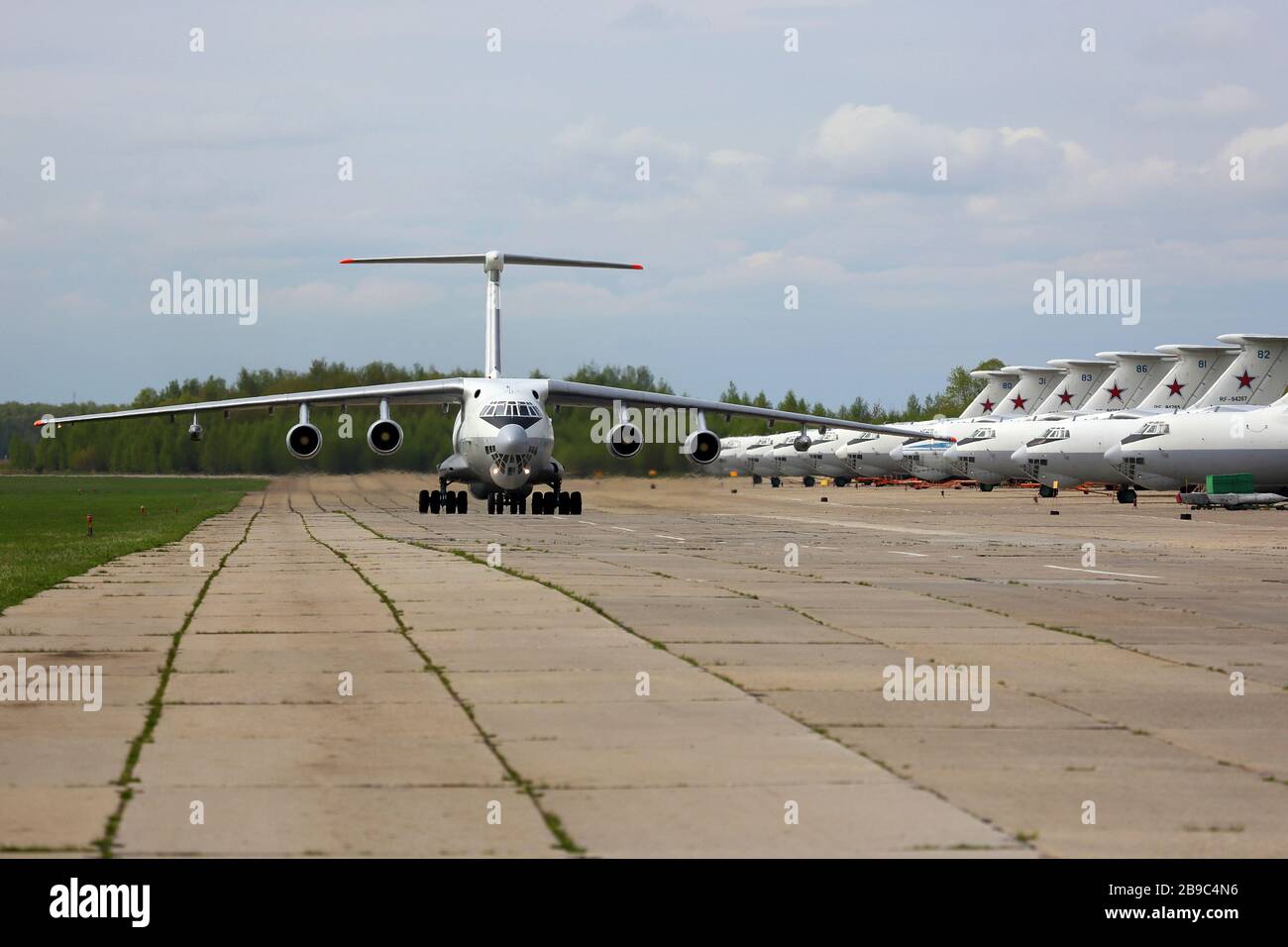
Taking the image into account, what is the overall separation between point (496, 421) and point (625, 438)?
4557 mm

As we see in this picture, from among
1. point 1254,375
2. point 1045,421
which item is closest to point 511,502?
point 1254,375

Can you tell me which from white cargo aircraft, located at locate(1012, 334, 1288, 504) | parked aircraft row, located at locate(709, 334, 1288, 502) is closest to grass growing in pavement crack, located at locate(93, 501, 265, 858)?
parked aircraft row, located at locate(709, 334, 1288, 502)

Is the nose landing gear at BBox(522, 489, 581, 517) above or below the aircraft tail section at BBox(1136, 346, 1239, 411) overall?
below

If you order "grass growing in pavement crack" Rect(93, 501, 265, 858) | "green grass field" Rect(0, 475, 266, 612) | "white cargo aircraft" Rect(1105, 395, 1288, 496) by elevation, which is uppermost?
"white cargo aircraft" Rect(1105, 395, 1288, 496)

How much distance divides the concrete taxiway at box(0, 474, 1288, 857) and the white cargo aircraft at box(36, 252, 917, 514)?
61.3 feet

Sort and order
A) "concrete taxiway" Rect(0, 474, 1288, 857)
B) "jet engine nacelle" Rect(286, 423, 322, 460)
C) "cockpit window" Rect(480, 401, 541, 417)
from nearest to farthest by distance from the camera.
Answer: "concrete taxiway" Rect(0, 474, 1288, 857)
"cockpit window" Rect(480, 401, 541, 417)
"jet engine nacelle" Rect(286, 423, 322, 460)

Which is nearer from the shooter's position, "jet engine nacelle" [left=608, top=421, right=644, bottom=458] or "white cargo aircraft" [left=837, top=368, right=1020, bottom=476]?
"jet engine nacelle" [left=608, top=421, right=644, bottom=458]

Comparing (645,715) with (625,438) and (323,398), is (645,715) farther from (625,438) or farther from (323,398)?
(323,398)

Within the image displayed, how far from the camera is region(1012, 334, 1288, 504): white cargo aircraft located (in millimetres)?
61000

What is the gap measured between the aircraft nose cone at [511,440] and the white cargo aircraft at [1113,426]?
28.3 meters

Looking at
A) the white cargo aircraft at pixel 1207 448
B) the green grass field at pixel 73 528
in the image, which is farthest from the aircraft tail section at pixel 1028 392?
the green grass field at pixel 73 528

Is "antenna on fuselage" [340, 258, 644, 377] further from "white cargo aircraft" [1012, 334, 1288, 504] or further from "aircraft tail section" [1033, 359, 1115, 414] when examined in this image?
"aircraft tail section" [1033, 359, 1115, 414]
